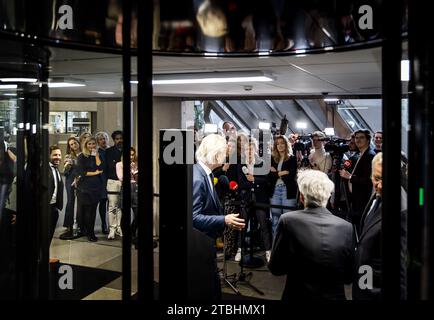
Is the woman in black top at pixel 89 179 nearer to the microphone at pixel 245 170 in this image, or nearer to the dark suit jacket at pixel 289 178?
the microphone at pixel 245 170

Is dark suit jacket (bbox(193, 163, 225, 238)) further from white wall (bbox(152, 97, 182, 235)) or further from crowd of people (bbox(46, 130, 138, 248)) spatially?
white wall (bbox(152, 97, 182, 235))

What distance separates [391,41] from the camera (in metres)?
1.13

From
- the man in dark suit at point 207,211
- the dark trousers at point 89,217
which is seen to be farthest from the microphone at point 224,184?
the dark trousers at point 89,217

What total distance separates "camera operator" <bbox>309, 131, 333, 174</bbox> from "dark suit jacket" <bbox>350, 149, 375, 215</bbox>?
668mm

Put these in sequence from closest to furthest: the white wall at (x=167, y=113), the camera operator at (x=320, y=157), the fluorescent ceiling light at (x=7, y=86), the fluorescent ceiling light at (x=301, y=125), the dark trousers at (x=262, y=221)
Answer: the fluorescent ceiling light at (x=7, y=86), the dark trousers at (x=262, y=221), the camera operator at (x=320, y=157), the white wall at (x=167, y=113), the fluorescent ceiling light at (x=301, y=125)

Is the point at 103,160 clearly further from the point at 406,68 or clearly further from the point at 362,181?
the point at 406,68

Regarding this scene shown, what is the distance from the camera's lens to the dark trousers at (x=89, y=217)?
17.8 ft

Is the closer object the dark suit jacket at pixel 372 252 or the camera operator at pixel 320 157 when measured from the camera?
the dark suit jacket at pixel 372 252

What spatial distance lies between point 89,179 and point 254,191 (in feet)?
6.66

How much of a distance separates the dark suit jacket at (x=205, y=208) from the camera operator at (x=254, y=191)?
6.11ft

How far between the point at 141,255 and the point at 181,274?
1.03 meters

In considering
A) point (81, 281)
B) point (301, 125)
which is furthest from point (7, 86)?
point (301, 125)

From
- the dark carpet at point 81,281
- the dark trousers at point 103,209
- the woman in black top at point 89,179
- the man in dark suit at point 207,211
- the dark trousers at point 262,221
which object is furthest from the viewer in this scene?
the dark trousers at point 103,209
